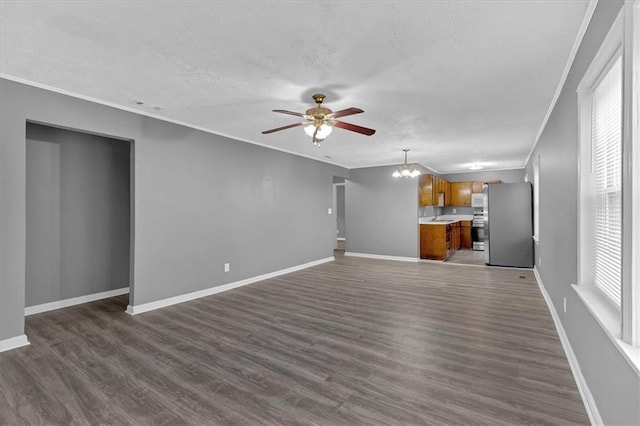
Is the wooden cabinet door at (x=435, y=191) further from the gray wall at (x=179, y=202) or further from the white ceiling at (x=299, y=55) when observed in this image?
the white ceiling at (x=299, y=55)

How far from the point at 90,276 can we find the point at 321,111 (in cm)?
408

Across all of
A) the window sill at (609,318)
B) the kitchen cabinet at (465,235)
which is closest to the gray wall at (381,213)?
the kitchen cabinet at (465,235)

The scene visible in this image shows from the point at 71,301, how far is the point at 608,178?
5845 mm

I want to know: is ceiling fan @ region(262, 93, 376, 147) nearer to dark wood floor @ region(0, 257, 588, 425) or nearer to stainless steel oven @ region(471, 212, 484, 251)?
dark wood floor @ region(0, 257, 588, 425)

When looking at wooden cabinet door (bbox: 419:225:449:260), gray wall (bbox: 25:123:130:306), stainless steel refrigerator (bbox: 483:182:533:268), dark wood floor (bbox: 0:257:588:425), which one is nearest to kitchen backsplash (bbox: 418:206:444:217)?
wooden cabinet door (bbox: 419:225:449:260)

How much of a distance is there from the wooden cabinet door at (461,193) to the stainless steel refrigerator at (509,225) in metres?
3.31

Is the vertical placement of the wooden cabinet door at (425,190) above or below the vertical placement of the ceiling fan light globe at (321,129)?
below

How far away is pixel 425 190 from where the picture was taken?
792 cm

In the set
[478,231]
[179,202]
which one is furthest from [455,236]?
[179,202]

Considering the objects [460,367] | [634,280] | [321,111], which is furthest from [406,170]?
[634,280]

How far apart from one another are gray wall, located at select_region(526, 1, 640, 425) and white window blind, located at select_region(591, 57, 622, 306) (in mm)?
213

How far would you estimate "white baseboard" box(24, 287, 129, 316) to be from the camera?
3812mm

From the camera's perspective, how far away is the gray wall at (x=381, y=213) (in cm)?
771

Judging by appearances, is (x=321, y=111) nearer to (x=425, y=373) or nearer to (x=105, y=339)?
(x=425, y=373)
